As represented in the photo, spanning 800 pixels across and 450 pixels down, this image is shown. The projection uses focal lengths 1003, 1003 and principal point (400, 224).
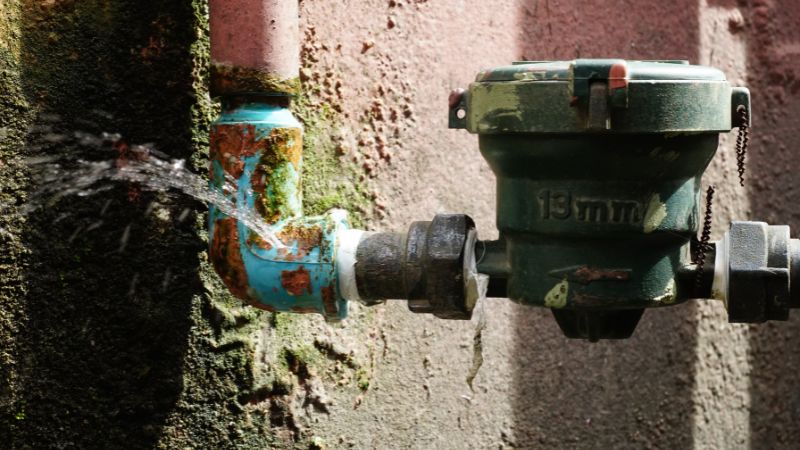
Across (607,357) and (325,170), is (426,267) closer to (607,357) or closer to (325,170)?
(325,170)

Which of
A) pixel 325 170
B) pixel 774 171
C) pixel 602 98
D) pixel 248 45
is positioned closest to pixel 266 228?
pixel 248 45

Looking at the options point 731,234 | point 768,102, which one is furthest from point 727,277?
point 768,102

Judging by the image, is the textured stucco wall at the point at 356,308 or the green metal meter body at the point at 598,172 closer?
the green metal meter body at the point at 598,172

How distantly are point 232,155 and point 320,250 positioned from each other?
162mm

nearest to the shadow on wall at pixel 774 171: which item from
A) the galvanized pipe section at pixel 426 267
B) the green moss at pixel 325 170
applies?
the green moss at pixel 325 170

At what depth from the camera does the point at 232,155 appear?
126 cm

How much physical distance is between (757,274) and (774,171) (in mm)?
1428

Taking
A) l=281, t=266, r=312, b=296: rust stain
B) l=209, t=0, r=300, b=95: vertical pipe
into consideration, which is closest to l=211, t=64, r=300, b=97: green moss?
l=209, t=0, r=300, b=95: vertical pipe

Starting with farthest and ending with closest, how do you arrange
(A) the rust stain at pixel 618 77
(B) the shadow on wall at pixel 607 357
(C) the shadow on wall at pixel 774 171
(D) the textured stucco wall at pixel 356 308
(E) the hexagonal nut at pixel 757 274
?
(C) the shadow on wall at pixel 774 171, (B) the shadow on wall at pixel 607 357, (D) the textured stucco wall at pixel 356 308, (E) the hexagonal nut at pixel 757 274, (A) the rust stain at pixel 618 77

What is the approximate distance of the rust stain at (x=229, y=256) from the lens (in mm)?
1268

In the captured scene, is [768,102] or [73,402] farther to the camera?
[768,102]

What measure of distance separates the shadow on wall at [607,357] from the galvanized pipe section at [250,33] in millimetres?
743

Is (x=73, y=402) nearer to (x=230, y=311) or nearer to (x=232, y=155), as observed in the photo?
(x=230, y=311)

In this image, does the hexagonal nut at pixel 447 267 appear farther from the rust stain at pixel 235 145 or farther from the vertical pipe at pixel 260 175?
the rust stain at pixel 235 145
